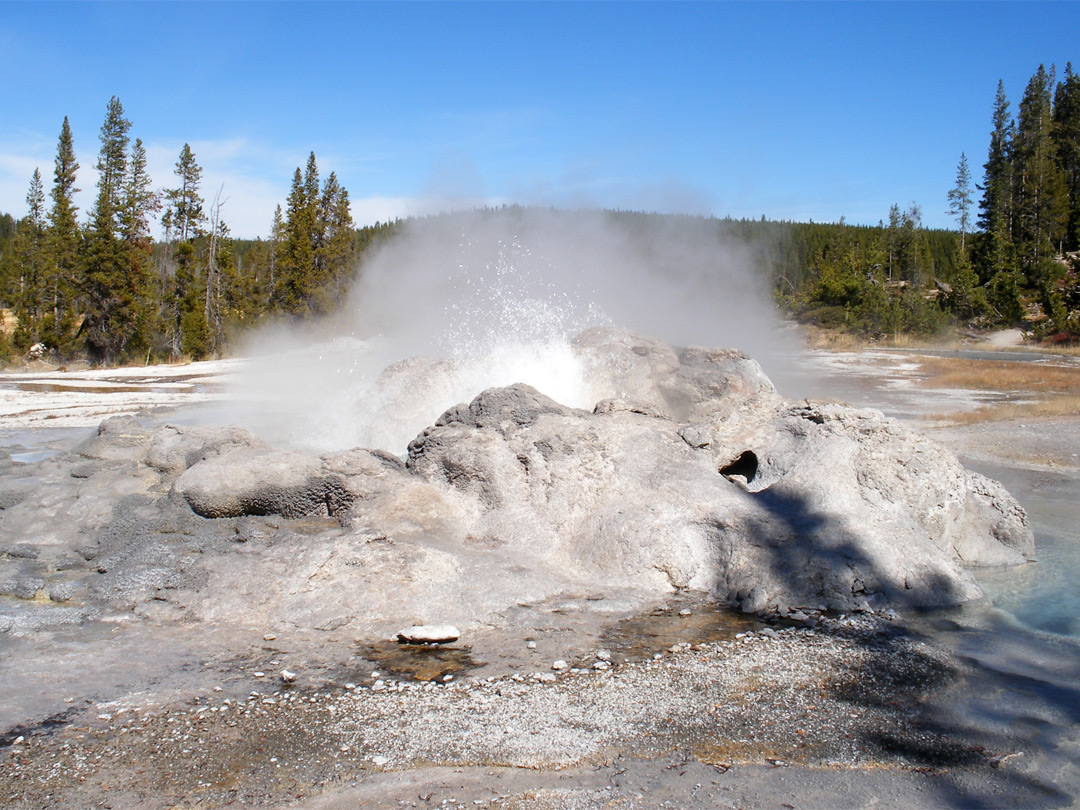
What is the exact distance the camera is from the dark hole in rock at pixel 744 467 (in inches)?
256

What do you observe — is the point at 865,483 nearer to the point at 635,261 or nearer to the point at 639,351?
the point at 639,351

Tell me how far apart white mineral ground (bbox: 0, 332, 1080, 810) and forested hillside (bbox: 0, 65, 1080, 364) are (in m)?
9.67

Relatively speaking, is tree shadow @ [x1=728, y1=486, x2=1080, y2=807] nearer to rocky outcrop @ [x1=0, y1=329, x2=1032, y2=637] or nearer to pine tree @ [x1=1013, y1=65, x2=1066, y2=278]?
rocky outcrop @ [x1=0, y1=329, x2=1032, y2=637]

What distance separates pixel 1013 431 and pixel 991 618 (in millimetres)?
8225

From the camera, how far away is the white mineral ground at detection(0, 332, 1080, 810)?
9.34ft

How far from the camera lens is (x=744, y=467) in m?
6.65

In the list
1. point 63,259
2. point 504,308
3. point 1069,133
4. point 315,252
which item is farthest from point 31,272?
point 1069,133

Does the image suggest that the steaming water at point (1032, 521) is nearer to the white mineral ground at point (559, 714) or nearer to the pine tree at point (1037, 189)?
the white mineral ground at point (559, 714)

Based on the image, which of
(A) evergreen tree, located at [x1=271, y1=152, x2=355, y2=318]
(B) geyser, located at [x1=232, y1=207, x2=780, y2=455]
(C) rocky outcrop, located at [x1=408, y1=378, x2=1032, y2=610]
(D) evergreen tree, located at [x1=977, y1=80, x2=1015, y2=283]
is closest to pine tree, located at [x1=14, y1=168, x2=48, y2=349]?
(A) evergreen tree, located at [x1=271, y1=152, x2=355, y2=318]

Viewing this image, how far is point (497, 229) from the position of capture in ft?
34.7

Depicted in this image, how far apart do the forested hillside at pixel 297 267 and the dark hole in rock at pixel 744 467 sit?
7016 mm

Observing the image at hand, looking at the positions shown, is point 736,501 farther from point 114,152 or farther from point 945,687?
point 114,152

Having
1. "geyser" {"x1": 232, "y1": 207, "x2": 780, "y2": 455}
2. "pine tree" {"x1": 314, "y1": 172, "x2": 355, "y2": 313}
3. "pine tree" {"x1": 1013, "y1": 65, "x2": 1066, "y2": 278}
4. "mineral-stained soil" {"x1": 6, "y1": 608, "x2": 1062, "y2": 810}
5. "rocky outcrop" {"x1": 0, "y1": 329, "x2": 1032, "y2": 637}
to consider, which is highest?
"pine tree" {"x1": 1013, "y1": 65, "x2": 1066, "y2": 278}

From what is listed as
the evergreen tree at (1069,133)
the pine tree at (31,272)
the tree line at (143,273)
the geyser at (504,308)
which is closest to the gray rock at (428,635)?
the geyser at (504,308)
